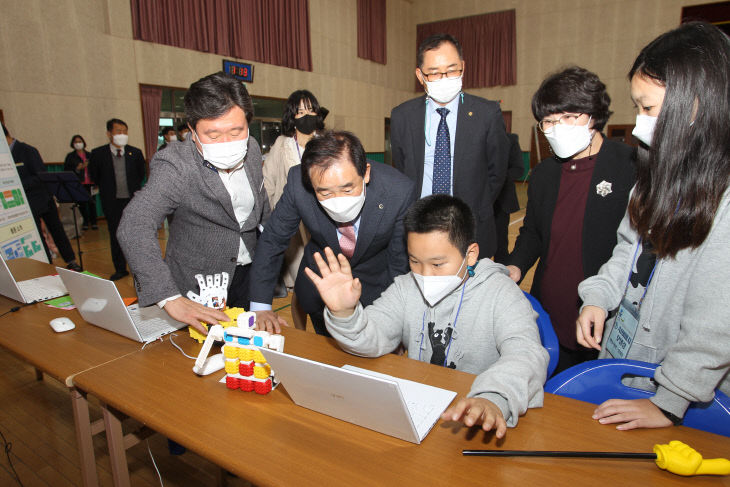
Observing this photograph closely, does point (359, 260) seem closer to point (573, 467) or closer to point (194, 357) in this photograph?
point (194, 357)

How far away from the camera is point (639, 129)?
1198mm

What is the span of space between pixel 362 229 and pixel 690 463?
3.72ft

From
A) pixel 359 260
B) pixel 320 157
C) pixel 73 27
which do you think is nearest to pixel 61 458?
pixel 359 260

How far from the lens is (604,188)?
5.30ft

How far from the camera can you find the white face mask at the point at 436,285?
1342 millimetres

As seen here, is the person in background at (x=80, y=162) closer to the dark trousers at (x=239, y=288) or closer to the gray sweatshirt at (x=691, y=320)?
the dark trousers at (x=239, y=288)

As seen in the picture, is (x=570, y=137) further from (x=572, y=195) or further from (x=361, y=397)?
(x=361, y=397)

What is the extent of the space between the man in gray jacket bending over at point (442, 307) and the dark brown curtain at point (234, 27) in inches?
329

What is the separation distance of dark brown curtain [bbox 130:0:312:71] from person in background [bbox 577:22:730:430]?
28.6 ft

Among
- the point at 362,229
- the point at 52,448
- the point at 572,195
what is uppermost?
the point at 572,195

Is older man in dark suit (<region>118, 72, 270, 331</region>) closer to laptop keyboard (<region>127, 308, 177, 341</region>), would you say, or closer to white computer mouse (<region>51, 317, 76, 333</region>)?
laptop keyboard (<region>127, 308, 177, 341</region>)

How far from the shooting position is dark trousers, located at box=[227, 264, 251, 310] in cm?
195

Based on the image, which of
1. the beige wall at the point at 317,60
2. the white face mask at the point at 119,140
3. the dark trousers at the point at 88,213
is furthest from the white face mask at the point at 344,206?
the dark trousers at the point at 88,213

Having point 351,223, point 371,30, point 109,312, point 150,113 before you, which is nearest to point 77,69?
point 150,113
